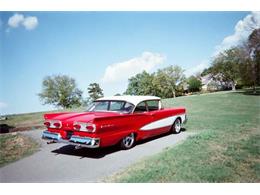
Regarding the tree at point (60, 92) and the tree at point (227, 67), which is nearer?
the tree at point (60, 92)

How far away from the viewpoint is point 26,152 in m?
4.77

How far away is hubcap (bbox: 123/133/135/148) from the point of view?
473 cm

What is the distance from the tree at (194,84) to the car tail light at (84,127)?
10.7ft

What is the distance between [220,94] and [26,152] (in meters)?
5.40

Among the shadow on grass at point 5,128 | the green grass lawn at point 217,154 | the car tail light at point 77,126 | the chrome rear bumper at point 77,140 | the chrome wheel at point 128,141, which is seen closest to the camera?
the green grass lawn at point 217,154

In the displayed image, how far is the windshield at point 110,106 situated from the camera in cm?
492

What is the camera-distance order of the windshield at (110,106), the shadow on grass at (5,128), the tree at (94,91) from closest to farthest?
the windshield at (110,106)
the shadow on grass at (5,128)
the tree at (94,91)

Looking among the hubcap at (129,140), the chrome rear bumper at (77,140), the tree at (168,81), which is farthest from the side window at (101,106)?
the tree at (168,81)

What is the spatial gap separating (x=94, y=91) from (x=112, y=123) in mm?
1485

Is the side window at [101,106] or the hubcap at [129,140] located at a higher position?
the side window at [101,106]

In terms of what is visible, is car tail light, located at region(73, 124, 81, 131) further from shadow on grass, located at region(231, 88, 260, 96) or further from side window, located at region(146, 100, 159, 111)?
shadow on grass, located at region(231, 88, 260, 96)

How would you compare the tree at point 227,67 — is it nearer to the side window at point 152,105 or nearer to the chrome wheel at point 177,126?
the chrome wheel at point 177,126

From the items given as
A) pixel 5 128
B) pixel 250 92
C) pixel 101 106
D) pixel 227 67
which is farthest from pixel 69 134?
pixel 227 67
